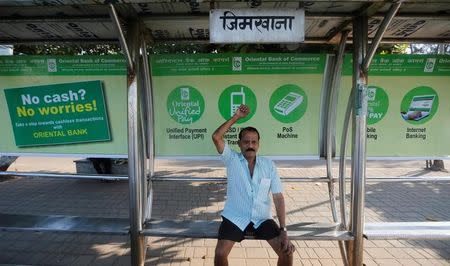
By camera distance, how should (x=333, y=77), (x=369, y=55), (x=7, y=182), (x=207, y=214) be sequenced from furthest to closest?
1. (x=7, y=182)
2. (x=207, y=214)
3. (x=333, y=77)
4. (x=369, y=55)

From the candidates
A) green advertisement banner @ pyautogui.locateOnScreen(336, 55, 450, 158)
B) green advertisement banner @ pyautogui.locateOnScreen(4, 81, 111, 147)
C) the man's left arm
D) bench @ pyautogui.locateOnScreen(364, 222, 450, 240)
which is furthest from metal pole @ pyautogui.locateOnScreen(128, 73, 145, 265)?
green advertisement banner @ pyautogui.locateOnScreen(336, 55, 450, 158)

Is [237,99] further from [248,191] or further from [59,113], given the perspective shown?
[59,113]

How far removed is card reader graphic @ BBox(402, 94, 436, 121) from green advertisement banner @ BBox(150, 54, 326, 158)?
3.15 feet

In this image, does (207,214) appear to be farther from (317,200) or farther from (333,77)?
(333,77)

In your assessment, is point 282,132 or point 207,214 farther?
point 207,214

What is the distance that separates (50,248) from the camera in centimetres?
422

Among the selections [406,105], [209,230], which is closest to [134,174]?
[209,230]

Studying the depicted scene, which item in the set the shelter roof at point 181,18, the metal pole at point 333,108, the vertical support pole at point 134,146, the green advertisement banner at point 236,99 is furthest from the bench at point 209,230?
the shelter roof at point 181,18

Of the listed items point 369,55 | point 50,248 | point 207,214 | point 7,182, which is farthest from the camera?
point 7,182

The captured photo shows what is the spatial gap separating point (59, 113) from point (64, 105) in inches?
3.9

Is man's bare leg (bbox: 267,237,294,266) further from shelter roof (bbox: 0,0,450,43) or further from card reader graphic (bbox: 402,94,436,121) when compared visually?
card reader graphic (bbox: 402,94,436,121)

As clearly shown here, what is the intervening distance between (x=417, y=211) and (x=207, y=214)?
3007mm

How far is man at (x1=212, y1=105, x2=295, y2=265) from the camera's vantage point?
10.1 ft

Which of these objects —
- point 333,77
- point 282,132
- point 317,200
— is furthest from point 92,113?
point 317,200
